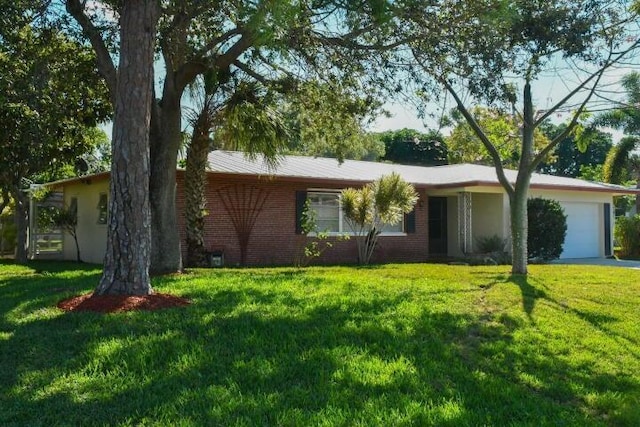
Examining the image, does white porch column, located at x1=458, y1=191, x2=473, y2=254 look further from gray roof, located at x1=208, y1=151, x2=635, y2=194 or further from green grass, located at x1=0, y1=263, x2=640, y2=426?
green grass, located at x1=0, y1=263, x2=640, y2=426

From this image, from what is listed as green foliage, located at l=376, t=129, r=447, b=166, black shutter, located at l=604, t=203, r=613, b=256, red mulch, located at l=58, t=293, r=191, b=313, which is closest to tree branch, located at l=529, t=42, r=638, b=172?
red mulch, located at l=58, t=293, r=191, b=313

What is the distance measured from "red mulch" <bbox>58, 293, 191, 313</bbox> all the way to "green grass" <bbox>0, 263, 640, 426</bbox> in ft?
0.81

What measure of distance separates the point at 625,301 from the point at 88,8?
11171mm

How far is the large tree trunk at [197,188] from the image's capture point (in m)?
13.9

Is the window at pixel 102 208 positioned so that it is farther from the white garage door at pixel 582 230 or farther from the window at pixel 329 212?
the white garage door at pixel 582 230

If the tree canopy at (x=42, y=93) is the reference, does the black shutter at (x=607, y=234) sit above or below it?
below

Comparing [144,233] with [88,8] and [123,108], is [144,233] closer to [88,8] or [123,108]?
[123,108]

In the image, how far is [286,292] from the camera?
8.99 metres

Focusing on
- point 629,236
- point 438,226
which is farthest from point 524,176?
point 629,236

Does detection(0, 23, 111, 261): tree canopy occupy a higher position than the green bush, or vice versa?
detection(0, 23, 111, 261): tree canopy

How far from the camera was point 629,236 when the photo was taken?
24.1 meters

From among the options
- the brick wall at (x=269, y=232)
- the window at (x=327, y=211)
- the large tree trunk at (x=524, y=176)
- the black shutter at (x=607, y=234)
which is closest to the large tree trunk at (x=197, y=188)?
the brick wall at (x=269, y=232)

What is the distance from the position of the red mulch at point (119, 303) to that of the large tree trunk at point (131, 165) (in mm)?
155

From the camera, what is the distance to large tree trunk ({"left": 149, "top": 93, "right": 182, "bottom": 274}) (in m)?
11.8
